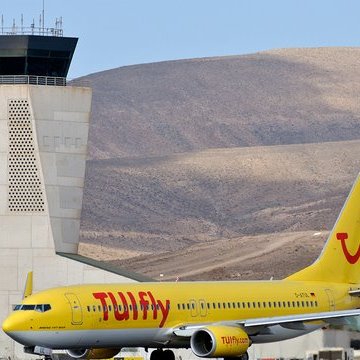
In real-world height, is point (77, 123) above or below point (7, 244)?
above

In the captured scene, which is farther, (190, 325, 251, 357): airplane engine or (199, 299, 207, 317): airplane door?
(199, 299, 207, 317): airplane door

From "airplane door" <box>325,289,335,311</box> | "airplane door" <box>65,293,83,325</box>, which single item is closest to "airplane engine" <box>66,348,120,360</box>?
"airplane door" <box>65,293,83,325</box>

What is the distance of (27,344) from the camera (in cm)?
5647

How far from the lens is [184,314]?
60.6 meters

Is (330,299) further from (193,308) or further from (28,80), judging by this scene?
(28,80)

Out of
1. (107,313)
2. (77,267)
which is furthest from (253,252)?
(107,313)

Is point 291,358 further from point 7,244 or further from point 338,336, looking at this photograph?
point 7,244

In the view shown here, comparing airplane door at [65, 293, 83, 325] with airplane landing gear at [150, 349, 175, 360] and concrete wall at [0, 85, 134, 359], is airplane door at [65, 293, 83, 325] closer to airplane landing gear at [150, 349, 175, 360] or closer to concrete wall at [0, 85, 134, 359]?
airplane landing gear at [150, 349, 175, 360]

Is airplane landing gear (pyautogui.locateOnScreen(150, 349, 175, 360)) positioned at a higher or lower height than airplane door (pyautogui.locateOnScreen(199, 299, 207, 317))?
lower

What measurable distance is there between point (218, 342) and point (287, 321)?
380 cm

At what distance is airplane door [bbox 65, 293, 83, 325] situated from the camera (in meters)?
56.5

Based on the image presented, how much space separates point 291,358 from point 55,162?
28.4 metres

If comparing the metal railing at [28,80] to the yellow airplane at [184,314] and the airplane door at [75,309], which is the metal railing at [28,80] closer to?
the yellow airplane at [184,314]

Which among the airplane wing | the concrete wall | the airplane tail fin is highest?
the concrete wall
